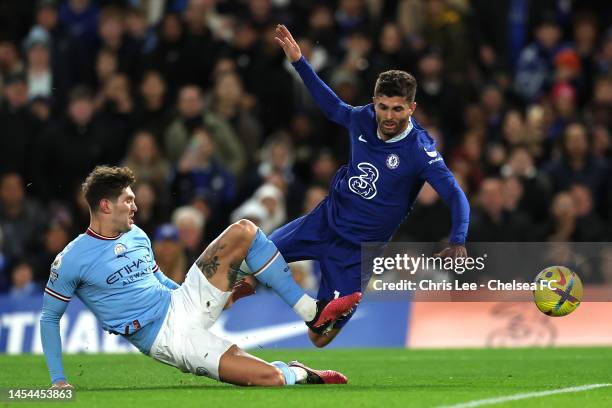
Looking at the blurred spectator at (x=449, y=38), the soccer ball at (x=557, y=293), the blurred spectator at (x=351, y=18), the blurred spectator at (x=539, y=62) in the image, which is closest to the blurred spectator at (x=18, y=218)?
the blurred spectator at (x=351, y=18)

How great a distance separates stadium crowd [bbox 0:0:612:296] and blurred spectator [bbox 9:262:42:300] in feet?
0.06

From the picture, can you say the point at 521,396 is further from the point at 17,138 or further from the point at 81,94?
the point at 17,138

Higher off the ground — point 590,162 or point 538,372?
point 590,162

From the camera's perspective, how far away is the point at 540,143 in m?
18.0

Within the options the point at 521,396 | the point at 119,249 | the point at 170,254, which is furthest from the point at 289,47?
the point at 170,254

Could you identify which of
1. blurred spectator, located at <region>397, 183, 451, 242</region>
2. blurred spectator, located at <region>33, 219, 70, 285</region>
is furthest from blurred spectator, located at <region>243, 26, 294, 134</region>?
blurred spectator, located at <region>33, 219, 70, 285</region>

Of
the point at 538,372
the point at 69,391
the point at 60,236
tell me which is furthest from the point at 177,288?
the point at 60,236

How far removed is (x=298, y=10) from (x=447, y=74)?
222cm

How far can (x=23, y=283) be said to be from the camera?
1631 cm

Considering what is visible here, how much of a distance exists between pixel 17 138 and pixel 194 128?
221cm

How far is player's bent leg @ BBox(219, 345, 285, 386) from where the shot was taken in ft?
32.1

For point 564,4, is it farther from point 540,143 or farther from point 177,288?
point 177,288

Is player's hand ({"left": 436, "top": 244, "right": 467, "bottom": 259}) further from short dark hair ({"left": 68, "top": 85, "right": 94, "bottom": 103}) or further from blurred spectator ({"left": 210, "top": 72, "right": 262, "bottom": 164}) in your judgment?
short dark hair ({"left": 68, "top": 85, "right": 94, "bottom": 103})

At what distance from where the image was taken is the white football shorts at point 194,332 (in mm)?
9766
